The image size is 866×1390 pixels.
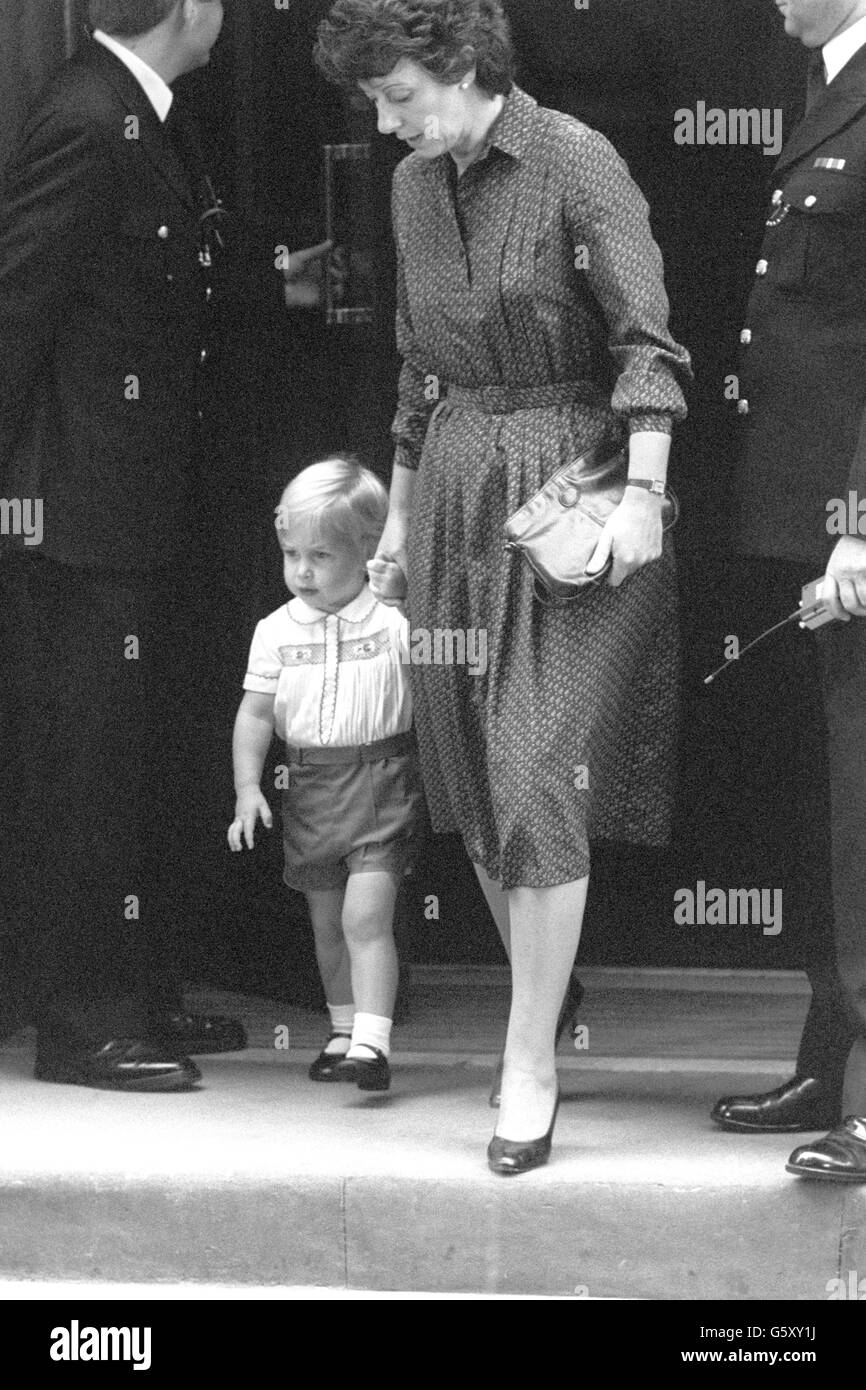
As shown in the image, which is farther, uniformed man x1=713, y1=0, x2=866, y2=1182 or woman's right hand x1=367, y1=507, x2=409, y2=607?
woman's right hand x1=367, y1=507, x2=409, y2=607

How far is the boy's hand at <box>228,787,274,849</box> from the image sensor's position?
4.63 meters

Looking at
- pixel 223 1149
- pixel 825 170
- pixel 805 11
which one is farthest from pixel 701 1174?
pixel 805 11

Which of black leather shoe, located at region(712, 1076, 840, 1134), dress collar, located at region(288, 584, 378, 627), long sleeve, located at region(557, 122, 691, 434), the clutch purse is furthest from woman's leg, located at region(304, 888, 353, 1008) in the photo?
long sleeve, located at region(557, 122, 691, 434)

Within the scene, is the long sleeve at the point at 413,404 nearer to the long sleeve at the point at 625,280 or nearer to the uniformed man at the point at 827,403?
the long sleeve at the point at 625,280

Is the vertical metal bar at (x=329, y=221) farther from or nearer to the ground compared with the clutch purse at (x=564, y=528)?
farther from the ground

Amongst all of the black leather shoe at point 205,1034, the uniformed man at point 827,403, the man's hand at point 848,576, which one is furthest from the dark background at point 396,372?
the man's hand at point 848,576

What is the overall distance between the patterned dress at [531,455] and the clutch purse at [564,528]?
8cm

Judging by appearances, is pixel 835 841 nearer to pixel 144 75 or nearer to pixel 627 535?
pixel 627 535

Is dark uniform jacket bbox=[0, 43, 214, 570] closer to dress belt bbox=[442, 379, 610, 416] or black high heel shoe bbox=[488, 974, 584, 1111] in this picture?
dress belt bbox=[442, 379, 610, 416]

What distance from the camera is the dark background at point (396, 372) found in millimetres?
5078

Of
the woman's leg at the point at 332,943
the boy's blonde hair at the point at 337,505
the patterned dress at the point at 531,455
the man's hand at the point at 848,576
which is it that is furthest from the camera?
the woman's leg at the point at 332,943

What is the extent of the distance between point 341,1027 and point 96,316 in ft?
4.79

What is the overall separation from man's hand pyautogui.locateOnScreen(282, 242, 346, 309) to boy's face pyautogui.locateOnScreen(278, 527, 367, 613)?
73cm

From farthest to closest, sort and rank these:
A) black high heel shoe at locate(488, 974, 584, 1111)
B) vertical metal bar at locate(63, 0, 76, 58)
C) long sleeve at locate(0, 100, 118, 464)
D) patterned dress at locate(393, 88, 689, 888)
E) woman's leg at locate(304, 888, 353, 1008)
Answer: vertical metal bar at locate(63, 0, 76, 58), woman's leg at locate(304, 888, 353, 1008), black high heel shoe at locate(488, 974, 584, 1111), long sleeve at locate(0, 100, 118, 464), patterned dress at locate(393, 88, 689, 888)
